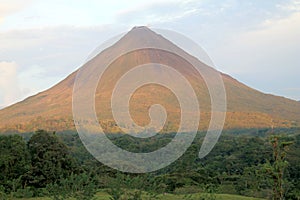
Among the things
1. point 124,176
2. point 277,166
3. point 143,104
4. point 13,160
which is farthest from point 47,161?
point 143,104

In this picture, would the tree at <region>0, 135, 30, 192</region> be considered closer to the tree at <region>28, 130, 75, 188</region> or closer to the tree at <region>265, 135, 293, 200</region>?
the tree at <region>28, 130, 75, 188</region>

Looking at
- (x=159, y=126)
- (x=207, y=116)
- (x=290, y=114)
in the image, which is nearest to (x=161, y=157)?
(x=159, y=126)

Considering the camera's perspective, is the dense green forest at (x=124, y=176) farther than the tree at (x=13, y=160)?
No

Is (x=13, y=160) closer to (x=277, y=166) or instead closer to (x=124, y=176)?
(x=124, y=176)

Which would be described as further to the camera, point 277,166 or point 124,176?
point 124,176

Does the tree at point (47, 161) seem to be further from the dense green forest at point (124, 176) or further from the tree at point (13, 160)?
the tree at point (13, 160)

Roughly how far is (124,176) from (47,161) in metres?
3.55

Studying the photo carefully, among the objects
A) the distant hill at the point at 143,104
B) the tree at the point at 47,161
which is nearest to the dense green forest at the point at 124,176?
the tree at the point at 47,161

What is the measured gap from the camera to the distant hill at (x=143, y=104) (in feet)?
147

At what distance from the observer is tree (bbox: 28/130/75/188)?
48.7 ft

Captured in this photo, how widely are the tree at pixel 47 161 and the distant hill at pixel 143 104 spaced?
21.5 m

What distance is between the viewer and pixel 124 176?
41.7 feet

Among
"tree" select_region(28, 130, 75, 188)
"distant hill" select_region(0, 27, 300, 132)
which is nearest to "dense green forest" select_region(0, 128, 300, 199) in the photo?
"tree" select_region(28, 130, 75, 188)

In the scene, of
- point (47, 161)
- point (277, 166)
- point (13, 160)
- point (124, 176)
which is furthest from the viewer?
point (47, 161)
